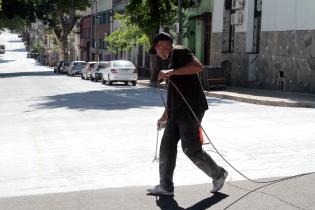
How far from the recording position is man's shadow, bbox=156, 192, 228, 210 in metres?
5.79

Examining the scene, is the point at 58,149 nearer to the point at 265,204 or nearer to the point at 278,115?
the point at 265,204

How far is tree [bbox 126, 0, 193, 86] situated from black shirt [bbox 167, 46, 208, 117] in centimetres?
2481

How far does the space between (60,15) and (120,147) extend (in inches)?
2845

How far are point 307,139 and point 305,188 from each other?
3898mm

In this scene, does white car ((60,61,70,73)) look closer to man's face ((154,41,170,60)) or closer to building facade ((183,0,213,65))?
building facade ((183,0,213,65))

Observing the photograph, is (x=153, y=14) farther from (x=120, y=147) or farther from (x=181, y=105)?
(x=181, y=105)

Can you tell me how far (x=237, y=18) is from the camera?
1116 inches

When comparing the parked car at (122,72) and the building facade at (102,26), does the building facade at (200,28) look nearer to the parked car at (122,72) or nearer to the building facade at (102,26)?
the parked car at (122,72)

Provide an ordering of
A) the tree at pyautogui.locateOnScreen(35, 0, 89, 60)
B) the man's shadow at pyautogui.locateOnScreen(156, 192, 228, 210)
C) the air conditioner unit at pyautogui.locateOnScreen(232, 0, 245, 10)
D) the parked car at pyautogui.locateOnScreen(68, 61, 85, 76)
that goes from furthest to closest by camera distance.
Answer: the tree at pyautogui.locateOnScreen(35, 0, 89, 60) < the parked car at pyautogui.locateOnScreen(68, 61, 85, 76) < the air conditioner unit at pyautogui.locateOnScreen(232, 0, 245, 10) < the man's shadow at pyautogui.locateOnScreen(156, 192, 228, 210)

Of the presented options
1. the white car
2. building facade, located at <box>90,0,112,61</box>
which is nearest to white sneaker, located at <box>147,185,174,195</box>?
the white car

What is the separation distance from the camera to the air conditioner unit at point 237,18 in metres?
28.1

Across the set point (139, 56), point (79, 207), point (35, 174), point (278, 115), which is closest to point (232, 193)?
point (79, 207)

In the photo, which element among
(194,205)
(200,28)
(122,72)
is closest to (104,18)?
(200,28)

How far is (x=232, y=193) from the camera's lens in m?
6.32
